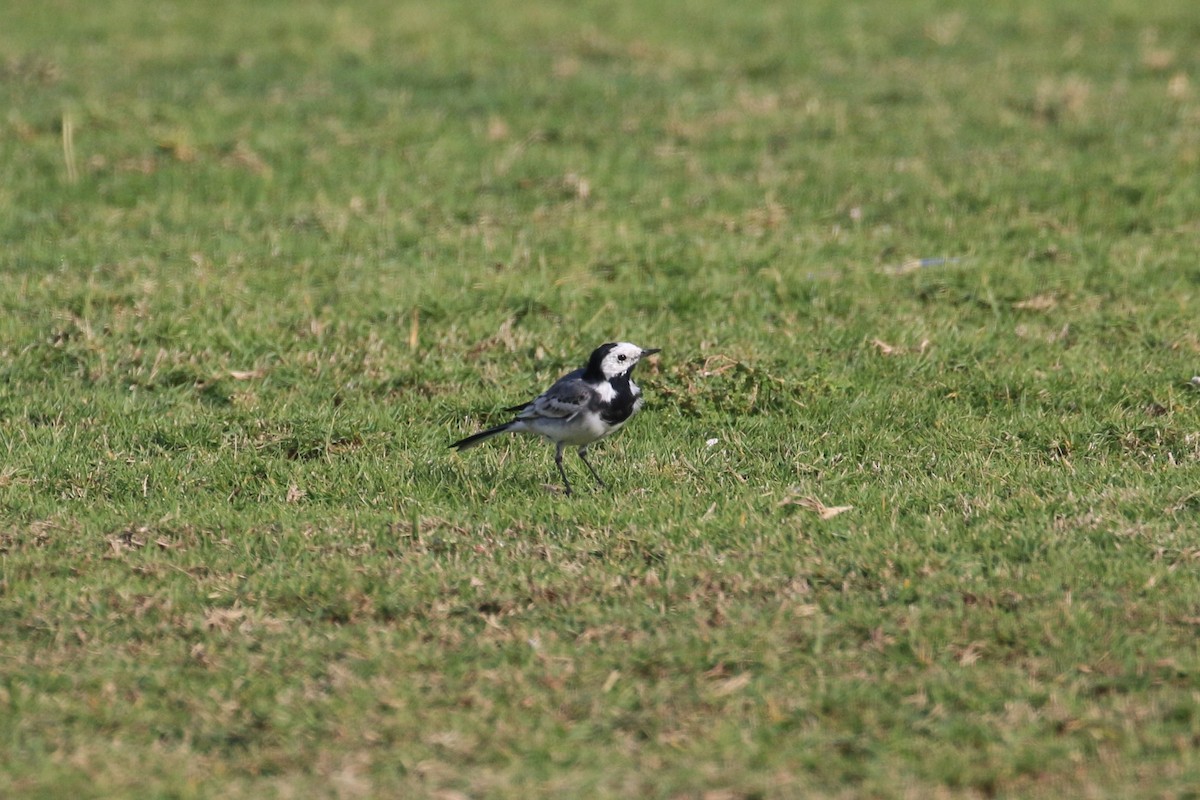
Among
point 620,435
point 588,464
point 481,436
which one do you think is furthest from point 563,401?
point 620,435

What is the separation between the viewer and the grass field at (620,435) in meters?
5.63

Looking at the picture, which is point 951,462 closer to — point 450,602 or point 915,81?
point 450,602

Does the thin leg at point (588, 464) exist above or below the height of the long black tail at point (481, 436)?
below

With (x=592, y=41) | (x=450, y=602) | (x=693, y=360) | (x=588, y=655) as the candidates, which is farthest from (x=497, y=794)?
(x=592, y=41)

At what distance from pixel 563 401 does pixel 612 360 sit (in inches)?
16.6

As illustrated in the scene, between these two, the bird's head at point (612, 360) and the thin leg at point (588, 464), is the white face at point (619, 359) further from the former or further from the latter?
the thin leg at point (588, 464)

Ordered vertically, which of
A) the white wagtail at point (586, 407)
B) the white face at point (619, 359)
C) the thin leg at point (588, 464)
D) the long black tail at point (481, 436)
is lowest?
the thin leg at point (588, 464)

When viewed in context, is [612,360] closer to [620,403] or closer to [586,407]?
[620,403]

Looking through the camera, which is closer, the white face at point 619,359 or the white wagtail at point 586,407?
the white wagtail at point 586,407

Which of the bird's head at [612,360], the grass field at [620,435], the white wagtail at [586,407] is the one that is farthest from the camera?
the bird's head at [612,360]

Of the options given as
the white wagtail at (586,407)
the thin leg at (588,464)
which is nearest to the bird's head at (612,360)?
the white wagtail at (586,407)

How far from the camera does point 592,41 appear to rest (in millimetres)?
18188

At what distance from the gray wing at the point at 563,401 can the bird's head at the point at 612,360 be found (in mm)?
115

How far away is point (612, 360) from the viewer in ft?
27.8
